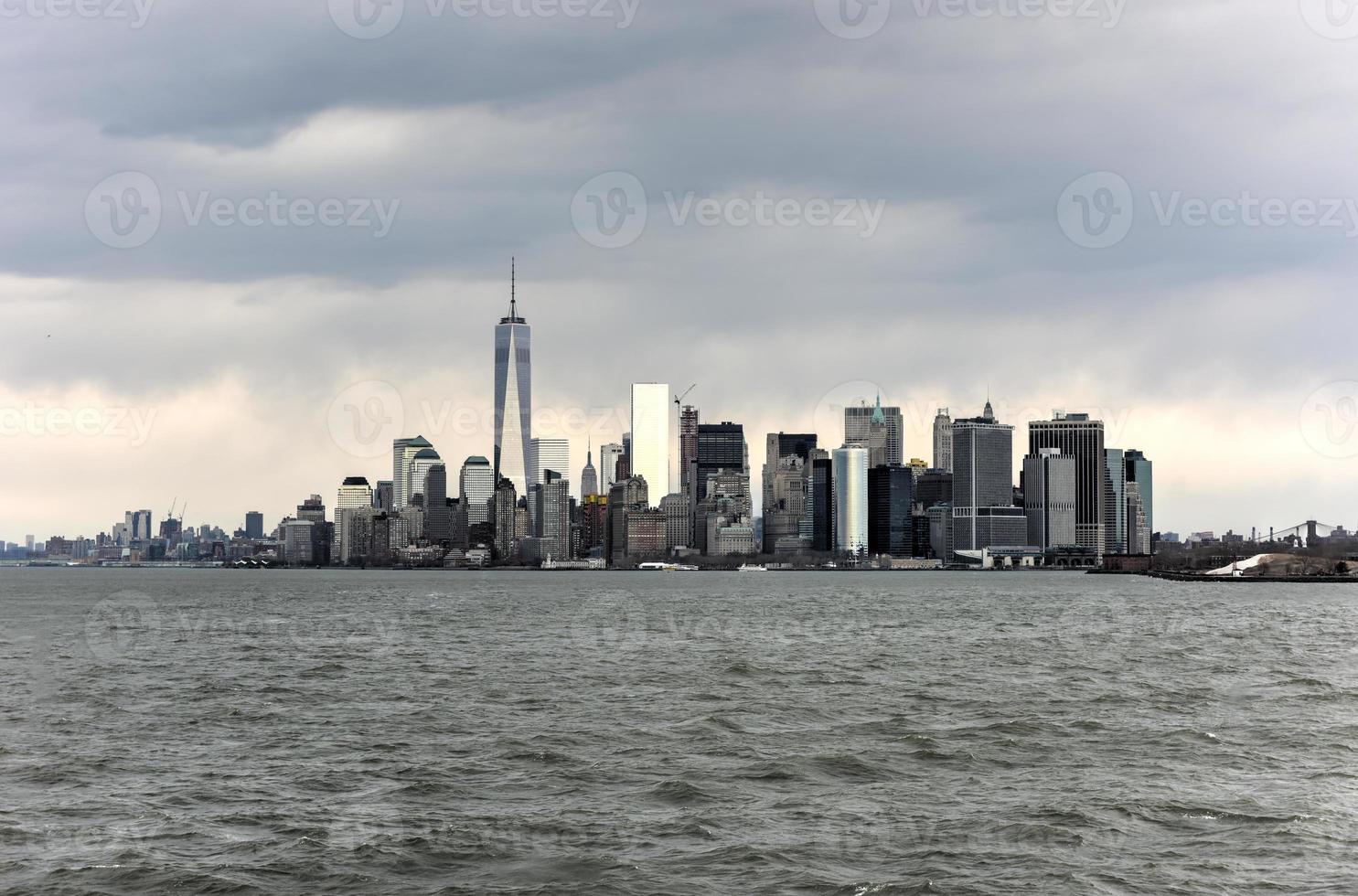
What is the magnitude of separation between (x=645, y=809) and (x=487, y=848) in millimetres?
4714

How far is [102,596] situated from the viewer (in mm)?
194875

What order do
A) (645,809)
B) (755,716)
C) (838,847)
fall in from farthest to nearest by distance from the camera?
(755,716), (645,809), (838,847)

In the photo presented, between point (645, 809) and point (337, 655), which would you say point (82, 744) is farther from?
point (337, 655)

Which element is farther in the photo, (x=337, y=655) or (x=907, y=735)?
(x=337, y=655)

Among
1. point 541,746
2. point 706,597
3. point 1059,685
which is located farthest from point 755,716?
point 706,597

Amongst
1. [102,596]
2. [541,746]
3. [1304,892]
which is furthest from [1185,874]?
[102,596]

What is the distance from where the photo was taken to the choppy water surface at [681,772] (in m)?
24.8

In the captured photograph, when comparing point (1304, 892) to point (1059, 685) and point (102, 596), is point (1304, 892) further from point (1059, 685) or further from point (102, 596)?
point (102, 596)

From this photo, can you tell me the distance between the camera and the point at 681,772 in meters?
34.7

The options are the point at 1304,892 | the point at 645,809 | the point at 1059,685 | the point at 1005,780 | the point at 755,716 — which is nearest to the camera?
the point at 1304,892

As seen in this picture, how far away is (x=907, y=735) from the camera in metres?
41.1

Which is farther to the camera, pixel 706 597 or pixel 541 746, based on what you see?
pixel 706 597

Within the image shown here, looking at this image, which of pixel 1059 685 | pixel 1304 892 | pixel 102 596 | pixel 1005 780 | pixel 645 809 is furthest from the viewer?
pixel 102 596

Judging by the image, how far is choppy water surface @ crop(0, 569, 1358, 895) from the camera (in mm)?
24781
